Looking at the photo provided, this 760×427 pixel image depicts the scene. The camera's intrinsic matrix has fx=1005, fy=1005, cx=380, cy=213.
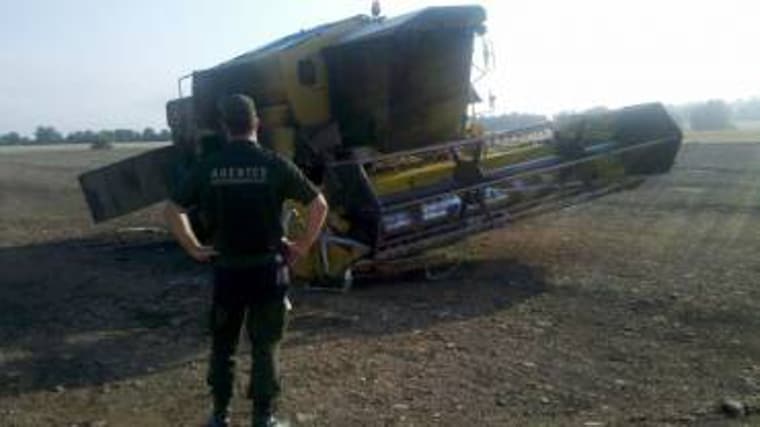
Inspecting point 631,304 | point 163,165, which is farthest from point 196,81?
point 631,304

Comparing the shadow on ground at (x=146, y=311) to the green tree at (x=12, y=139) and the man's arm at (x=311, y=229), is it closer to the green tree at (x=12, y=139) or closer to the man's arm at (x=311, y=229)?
the man's arm at (x=311, y=229)

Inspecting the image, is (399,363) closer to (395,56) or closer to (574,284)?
(574,284)

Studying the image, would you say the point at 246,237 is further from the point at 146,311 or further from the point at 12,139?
the point at 12,139

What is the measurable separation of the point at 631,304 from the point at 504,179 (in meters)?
2.31

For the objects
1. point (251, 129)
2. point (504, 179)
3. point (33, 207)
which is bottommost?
point (33, 207)

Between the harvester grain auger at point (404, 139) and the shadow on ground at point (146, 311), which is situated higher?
the harvester grain auger at point (404, 139)

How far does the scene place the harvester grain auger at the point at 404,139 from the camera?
30.8 ft

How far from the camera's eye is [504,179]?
408 inches

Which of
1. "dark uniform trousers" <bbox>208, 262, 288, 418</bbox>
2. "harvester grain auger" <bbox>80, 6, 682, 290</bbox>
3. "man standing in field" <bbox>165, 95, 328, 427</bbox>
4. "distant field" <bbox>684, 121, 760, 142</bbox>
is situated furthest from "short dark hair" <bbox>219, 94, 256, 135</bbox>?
"distant field" <bbox>684, 121, 760, 142</bbox>

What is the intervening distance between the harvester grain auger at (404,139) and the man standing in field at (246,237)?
363 centimetres

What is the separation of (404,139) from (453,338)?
3.93 metres

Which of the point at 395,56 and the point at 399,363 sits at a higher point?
the point at 395,56

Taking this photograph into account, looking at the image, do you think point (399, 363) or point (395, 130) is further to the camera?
point (395, 130)

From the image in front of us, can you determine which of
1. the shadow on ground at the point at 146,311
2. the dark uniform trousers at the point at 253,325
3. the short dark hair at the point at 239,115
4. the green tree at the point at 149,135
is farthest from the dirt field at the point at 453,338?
the green tree at the point at 149,135
